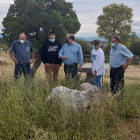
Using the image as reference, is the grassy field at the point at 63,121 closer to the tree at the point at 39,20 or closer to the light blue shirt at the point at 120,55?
the light blue shirt at the point at 120,55

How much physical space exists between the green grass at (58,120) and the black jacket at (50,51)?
192cm

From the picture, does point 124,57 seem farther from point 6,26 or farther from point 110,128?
point 6,26

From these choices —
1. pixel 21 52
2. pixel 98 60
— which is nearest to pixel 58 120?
pixel 98 60

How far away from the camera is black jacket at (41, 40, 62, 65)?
220 inches

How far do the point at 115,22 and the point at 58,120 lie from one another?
28.4 m

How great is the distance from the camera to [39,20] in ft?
20.5

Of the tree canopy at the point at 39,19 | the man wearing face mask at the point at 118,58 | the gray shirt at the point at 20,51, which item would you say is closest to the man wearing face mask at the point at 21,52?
the gray shirt at the point at 20,51

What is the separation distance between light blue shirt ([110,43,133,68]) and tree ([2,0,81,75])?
7.04 feet

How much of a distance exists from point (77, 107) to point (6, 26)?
4.14m

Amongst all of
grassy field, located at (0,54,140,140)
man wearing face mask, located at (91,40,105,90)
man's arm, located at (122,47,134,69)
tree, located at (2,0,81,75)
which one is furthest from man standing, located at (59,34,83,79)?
grassy field, located at (0,54,140,140)

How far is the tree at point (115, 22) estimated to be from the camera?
95.8ft

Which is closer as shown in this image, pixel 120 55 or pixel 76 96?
pixel 76 96

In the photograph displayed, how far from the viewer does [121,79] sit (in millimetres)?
4793

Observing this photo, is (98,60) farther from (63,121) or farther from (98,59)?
(63,121)
